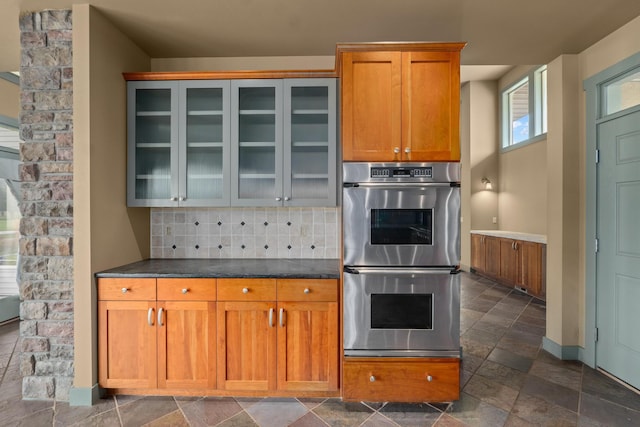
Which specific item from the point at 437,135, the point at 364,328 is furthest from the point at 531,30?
the point at 364,328

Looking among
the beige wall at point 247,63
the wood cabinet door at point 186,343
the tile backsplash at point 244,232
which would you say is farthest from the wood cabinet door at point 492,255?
the wood cabinet door at point 186,343

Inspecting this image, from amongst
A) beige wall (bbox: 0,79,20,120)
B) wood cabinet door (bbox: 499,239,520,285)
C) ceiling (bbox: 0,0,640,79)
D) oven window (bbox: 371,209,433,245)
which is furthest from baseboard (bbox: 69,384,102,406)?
wood cabinet door (bbox: 499,239,520,285)

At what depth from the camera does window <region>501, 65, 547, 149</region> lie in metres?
5.57

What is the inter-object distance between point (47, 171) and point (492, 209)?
7.21m

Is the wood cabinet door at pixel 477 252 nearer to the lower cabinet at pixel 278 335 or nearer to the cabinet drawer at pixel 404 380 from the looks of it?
the cabinet drawer at pixel 404 380

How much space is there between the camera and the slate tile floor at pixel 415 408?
205 cm

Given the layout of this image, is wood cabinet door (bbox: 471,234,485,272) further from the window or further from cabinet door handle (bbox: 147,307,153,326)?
cabinet door handle (bbox: 147,307,153,326)

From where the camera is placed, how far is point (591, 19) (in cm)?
232

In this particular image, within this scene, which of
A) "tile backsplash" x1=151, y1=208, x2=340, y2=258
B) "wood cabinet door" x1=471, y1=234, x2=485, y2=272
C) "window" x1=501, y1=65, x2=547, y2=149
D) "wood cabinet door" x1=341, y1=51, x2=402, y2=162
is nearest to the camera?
"wood cabinet door" x1=341, y1=51, x2=402, y2=162

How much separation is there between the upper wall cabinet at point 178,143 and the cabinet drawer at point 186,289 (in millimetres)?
660

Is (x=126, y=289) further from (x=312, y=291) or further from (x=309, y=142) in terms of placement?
(x=309, y=142)

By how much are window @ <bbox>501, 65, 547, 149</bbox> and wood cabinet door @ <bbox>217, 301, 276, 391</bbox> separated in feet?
18.6

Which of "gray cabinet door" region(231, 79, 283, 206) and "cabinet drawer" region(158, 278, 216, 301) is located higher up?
"gray cabinet door" region(231, 79, 283, 206)

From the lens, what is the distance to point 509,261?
5.30 m
